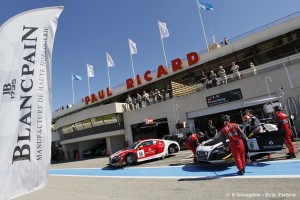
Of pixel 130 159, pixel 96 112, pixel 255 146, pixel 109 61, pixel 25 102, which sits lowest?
pixel 255 146

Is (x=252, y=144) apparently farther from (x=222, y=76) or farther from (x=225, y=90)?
(x=222, y=76)

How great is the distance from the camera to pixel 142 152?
634 inches

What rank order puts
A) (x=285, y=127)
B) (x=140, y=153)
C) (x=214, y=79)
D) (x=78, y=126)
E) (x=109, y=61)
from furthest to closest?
(x=109, y=61), (x=78, y=126), (x=214, y=79), (x=140, y=153), (x=285, y=127)

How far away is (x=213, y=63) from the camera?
2492cm

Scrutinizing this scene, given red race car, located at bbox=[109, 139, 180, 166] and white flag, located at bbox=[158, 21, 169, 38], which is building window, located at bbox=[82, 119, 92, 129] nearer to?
white flag, located at bbox=[158, 21, 169, 38]

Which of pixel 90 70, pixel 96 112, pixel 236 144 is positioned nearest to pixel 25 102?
pixel 236 144

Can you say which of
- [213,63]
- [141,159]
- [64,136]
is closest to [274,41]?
[213,63]

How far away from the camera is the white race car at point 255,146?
9242mm

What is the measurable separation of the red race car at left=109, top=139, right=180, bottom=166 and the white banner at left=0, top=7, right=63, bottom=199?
1216 centimetres

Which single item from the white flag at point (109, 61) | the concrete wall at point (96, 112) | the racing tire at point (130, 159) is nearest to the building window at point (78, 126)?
the concrete wall at point (96, 112)

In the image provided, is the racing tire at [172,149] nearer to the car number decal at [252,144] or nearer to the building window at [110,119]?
the car number decal at [252,144]

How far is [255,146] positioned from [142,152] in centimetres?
798

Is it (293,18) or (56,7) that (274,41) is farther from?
(56,7)

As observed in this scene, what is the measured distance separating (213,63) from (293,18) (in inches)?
300
